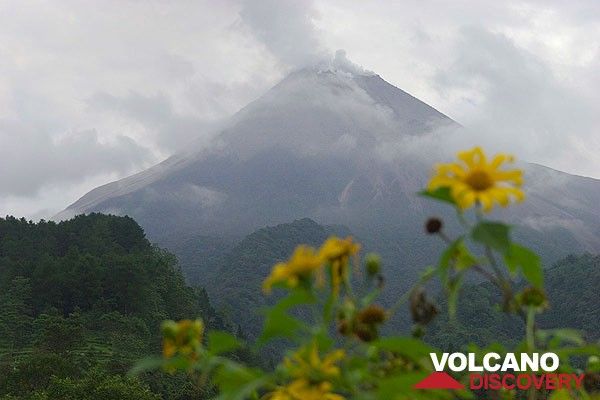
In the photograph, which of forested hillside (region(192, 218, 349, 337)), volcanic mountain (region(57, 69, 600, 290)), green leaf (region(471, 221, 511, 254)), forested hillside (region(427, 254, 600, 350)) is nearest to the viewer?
green leaf (region(471, 221, 511, 254))

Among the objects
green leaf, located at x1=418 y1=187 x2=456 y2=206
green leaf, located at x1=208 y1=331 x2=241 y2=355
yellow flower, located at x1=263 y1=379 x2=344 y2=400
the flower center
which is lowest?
yellow flower, located at x1=263 y1=379 x2=344 y2=400

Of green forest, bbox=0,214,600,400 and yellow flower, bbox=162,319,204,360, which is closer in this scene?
yellow flower, bbox=162,319,204,360

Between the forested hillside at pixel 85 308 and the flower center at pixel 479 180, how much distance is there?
14.3 m

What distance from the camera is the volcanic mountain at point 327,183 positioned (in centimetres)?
13988

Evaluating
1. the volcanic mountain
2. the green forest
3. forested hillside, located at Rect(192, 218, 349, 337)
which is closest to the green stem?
the green forest

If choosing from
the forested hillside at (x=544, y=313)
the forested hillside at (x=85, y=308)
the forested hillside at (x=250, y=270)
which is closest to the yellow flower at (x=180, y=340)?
the forested hillside at (x=85, y=308)

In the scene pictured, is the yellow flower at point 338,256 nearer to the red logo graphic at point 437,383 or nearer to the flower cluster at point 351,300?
the flower cluster at point 351,300

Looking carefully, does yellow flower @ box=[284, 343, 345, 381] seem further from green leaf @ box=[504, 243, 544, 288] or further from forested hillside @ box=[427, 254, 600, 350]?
forested hillside @ box=[427, 254, 600, 350]

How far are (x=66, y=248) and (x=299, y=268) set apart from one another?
40341 mm

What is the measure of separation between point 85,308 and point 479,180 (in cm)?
3227

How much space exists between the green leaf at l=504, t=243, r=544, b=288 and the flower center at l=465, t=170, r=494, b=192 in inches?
3.1

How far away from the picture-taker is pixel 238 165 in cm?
16950

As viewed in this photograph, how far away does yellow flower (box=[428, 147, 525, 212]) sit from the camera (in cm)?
77

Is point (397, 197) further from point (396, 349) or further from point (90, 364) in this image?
point (396, 349)
